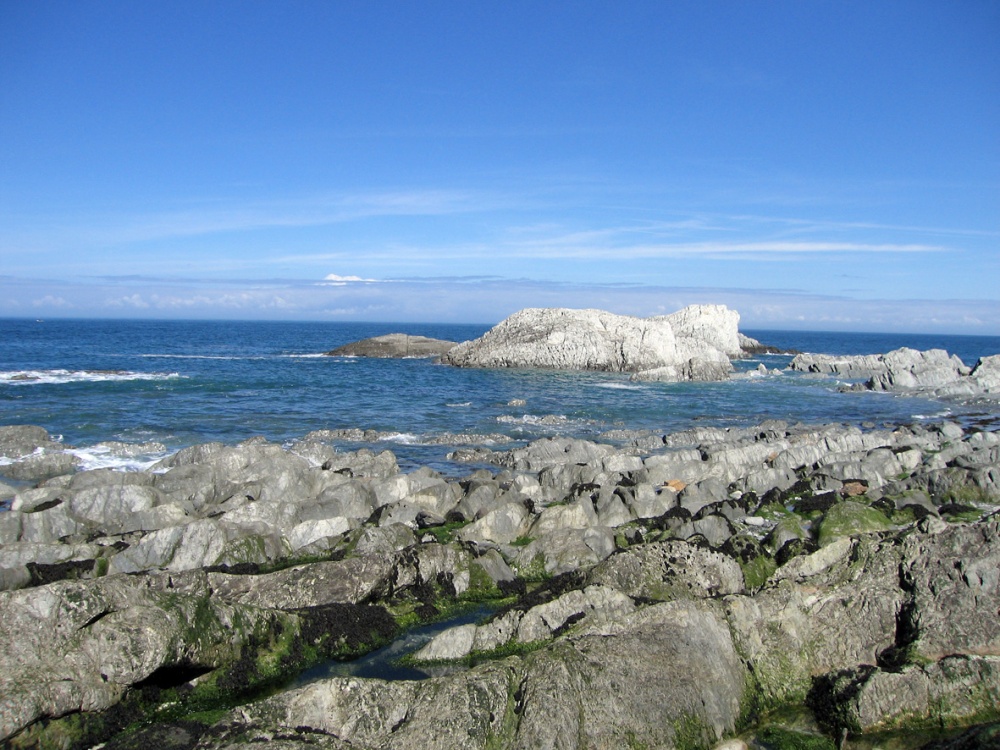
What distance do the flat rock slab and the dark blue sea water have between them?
1265 cm

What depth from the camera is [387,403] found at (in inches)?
1838

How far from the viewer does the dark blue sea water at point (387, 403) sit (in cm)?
3588

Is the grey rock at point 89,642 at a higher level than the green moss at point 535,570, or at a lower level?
higher

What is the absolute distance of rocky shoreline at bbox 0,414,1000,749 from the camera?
26.4 feet

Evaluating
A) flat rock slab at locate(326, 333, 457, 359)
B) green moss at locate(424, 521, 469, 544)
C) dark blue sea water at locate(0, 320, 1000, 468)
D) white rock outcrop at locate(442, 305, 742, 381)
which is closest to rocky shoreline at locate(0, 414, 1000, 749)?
green moss at locate(424, 521, 469, 544)

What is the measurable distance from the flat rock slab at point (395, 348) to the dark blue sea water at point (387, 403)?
1265cm

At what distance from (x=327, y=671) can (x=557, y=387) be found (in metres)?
46.7

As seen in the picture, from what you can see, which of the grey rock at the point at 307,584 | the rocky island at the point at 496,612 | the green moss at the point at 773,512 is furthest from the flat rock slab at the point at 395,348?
the grey rock at the point at 307,584

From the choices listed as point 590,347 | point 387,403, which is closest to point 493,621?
point 387,403

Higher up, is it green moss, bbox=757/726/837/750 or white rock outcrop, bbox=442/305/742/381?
white rock outcrop, bbox=442/305/742/381

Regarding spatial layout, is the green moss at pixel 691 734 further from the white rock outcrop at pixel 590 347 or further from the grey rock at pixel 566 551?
the white rock outcrop at pixel 590 347

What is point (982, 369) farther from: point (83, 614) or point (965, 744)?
point (83, 614)

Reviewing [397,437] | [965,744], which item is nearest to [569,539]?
[965,744]

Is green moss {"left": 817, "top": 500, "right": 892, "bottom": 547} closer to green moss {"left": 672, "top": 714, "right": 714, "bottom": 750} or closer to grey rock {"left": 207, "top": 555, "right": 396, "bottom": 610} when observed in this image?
green moss {"left": 672, "top": 714, "right": 714, "bottom": 750}
